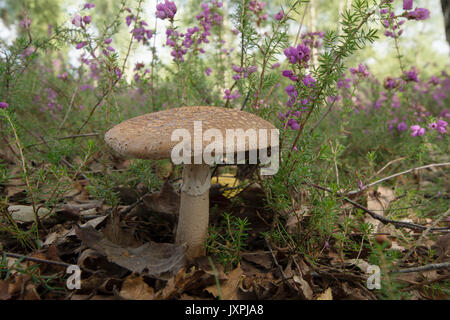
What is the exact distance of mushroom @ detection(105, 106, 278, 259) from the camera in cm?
141

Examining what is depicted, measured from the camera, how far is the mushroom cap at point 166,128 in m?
1.42

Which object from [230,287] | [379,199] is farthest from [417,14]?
[230,287]

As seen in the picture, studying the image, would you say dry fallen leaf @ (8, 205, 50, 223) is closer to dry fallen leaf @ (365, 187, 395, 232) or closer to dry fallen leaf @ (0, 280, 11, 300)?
dry fallen leaf @ (0, 280, 11, 300)

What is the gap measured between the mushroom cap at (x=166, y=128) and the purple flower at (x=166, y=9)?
95cm

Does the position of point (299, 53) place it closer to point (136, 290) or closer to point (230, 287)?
point (230, 287)

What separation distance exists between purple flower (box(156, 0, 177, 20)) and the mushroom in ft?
3.12

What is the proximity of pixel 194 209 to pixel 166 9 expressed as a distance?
5.33 ft

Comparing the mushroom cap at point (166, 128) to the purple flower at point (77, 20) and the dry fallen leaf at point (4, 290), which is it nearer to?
the dry fallen leaf at point (4, 290)

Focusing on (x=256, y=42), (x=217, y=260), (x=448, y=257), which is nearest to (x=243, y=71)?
(x=256, y=42)

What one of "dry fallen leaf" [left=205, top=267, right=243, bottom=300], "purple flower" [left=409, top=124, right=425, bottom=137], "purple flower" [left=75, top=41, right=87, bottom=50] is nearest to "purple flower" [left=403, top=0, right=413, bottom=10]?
"purple flower" [left=409, top=124, right=425, bottom=137]

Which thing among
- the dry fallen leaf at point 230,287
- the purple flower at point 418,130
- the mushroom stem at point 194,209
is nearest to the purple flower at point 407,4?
the purple flower at point 418,130
